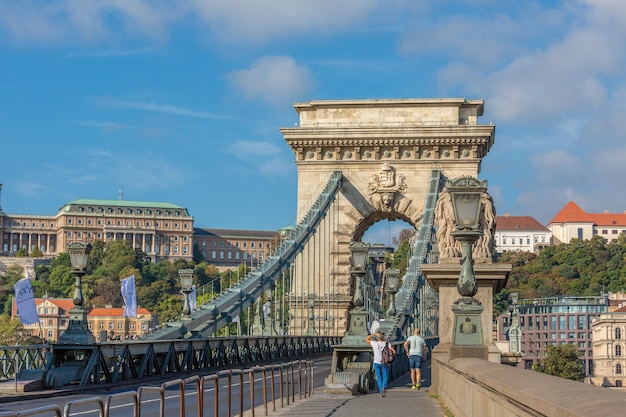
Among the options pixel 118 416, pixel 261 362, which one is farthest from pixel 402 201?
pixel 118 416

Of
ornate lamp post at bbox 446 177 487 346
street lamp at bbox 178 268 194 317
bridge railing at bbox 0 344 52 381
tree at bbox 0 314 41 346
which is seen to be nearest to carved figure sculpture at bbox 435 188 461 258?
ornate lamp post at bbox 446 177 487 346

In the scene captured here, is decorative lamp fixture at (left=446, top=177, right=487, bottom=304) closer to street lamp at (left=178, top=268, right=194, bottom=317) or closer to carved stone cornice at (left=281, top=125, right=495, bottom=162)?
street lamp at (left=178, top=268, right=194, bottom=317)

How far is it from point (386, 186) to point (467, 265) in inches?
1412

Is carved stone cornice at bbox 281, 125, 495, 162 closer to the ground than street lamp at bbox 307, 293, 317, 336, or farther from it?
farther from it

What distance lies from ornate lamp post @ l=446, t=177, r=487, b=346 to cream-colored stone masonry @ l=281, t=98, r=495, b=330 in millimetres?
34444

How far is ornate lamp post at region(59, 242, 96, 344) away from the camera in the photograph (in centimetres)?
2362

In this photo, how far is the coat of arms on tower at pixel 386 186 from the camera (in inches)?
2082

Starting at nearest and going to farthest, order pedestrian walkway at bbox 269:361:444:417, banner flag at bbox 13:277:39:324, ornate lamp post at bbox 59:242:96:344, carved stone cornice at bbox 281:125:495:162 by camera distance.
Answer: pedestrian walkway at bbox 269:361:444:417 → ornate lamp post at bbox 59:242:96:344 → banner flag at bbox 13:277:39:324 → carved stone cornice at bbox 281:125:495:162

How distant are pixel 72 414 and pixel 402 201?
4388 cm

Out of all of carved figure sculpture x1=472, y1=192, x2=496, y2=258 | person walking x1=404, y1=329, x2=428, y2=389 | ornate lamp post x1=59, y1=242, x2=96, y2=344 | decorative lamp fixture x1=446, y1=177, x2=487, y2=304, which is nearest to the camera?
decorative lamp fixture x1=446, y1=177, x2=487, y2=304

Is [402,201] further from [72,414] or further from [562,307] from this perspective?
[562,307]

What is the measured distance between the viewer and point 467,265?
17.1 meters

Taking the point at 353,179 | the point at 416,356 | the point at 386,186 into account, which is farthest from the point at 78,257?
the point at 353,179

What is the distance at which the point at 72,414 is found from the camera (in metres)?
9.66
